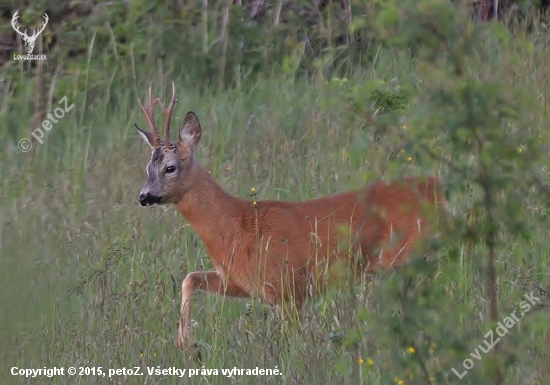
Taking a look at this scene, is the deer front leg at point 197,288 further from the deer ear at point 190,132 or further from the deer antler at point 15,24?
the deer antler at point 15,24

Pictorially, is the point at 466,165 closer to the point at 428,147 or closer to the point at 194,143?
the point at 428,147

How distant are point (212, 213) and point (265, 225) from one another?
1.04 ft

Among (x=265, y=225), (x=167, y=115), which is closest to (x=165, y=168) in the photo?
(x=167, y=115)

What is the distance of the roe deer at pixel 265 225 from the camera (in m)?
6.62

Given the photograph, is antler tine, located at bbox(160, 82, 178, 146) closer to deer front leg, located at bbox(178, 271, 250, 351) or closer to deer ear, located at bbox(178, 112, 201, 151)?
deer ear, located at bbox(178, 112, 201, 151)

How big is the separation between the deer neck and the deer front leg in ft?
1.04

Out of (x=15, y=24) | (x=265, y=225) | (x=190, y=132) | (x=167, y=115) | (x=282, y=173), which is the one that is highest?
(x=167, y=115)

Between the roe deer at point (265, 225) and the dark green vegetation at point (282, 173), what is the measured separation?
0.19 metres

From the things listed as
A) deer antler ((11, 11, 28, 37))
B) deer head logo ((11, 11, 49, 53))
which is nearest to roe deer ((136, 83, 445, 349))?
deer head logo ((11, 11, 49, 53))

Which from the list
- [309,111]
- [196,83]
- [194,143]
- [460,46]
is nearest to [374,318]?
[460,46]

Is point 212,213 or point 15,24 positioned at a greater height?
point 15,24

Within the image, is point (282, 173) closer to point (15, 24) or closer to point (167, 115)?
point (167, 115)

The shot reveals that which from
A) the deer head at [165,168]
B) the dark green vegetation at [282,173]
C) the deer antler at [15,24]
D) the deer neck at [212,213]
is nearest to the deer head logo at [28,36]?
the deer antler at [15,24]

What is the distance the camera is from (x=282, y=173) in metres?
8.35
